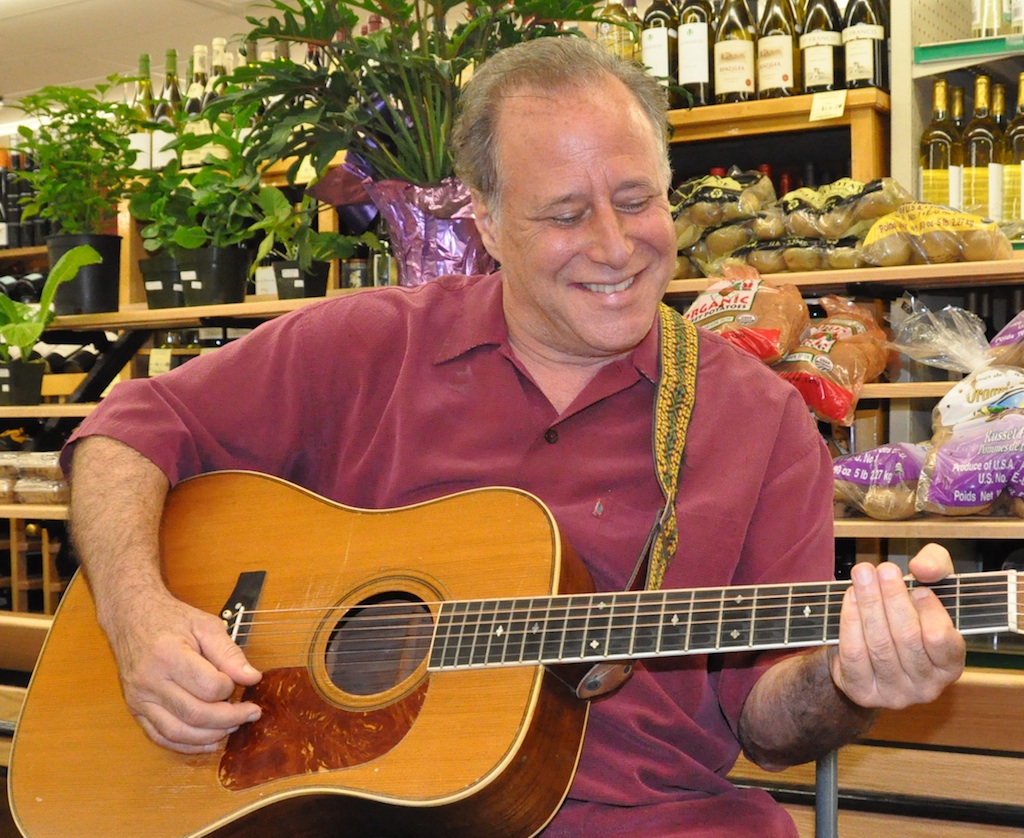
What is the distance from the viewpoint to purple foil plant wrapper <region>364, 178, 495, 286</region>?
7.71 feet

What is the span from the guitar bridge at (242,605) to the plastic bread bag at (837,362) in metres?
1.22

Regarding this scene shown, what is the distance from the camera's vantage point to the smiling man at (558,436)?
138cm

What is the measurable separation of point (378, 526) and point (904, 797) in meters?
1.07

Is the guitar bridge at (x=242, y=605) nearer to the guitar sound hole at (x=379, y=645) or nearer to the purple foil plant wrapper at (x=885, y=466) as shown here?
the guitar sound hole at (x=379, y=645)

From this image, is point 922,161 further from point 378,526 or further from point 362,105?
point 378,526

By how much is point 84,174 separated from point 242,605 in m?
2.38

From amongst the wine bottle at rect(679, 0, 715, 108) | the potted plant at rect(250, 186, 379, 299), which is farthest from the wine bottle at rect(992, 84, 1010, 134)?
the potted plant at rect(250, 186, 379, 299)

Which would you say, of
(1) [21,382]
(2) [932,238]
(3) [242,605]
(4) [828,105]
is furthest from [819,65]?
(1) [21,382]

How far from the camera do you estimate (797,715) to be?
1.36 metres

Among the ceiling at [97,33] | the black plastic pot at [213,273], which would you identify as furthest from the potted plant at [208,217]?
the ceiling at [97,33]

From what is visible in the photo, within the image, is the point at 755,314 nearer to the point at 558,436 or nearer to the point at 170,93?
the point at 558,436

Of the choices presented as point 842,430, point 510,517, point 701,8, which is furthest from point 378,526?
point 701,8

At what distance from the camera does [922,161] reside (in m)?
2.90

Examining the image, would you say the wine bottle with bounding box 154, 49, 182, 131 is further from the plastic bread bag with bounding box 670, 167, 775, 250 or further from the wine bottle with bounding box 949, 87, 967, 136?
the wine bottle with bounding box 949, 87, 967, 136
